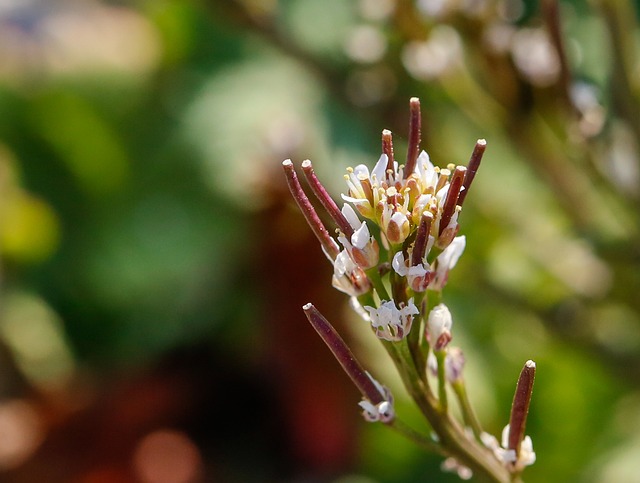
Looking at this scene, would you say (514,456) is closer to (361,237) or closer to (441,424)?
(441,424)

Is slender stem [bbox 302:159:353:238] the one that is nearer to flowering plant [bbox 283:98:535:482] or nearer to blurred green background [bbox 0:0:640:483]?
flowering plant [bbox 283:98:535:482]

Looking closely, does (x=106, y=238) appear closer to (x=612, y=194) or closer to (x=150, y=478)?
(x=150, y=478)

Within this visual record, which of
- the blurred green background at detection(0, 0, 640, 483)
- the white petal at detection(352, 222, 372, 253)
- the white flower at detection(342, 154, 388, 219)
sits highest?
the white flower at detection(342, 154, 388, 219)

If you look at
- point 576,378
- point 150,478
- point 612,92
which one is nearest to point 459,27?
point 612,92

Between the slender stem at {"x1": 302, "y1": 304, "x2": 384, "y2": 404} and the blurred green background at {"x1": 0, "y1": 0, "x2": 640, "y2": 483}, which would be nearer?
the slender stem at {"x1": 302, "y1": 304, "x2": 384, "y2": 404}

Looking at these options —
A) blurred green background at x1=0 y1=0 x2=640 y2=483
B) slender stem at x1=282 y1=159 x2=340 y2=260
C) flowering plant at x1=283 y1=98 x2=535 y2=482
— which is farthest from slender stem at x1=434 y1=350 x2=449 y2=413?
blurred green background at x1=0 y1=0 x2=640 y2=483

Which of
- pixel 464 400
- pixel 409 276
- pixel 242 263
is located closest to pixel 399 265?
pixel 409 276

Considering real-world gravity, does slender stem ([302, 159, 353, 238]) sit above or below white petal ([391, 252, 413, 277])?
above
